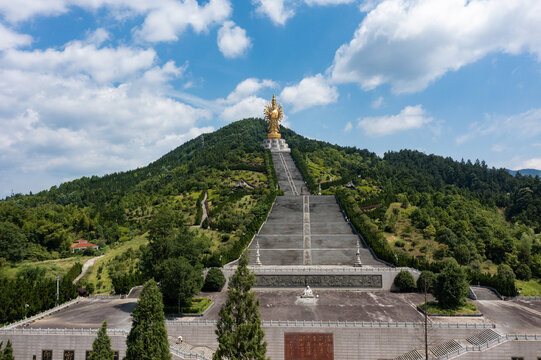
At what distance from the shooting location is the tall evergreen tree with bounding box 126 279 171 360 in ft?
65.0

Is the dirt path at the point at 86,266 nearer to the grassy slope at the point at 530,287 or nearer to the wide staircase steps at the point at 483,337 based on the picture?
the wide staircase steps at the point at 483,337

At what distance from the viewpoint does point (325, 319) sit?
28.3 metres

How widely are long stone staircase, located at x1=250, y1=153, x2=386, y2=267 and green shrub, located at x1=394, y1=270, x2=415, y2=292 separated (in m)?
4.26

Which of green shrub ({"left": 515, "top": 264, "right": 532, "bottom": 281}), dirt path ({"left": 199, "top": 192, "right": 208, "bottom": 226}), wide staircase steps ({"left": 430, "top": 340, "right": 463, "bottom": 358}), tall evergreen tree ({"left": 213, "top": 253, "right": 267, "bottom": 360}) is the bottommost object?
wide staircase steps ({"left": 430, "top": 340, "right": 463, "bottom": 358})

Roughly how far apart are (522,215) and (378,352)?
68087mm

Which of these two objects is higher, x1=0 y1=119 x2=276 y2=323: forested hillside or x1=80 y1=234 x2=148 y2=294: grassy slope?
x1=0 y1=119 x2=276 y2=323: forested hillside

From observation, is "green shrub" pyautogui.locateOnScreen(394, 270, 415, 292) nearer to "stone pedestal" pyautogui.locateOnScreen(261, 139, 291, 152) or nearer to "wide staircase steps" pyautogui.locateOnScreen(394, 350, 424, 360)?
"wide staircase steps" pyautogui.locateOnScreen(394, 350, 424, 360)

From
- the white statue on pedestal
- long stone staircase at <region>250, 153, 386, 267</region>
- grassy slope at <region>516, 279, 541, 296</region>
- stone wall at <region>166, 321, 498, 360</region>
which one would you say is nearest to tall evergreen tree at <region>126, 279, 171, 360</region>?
stone wall at <region>166, 321, 498, 360</region>

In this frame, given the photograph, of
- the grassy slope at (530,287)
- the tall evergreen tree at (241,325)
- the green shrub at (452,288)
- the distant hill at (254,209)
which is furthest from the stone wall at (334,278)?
the tall evergreen tree at (241,325)

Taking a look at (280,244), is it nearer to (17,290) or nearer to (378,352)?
(378,352)

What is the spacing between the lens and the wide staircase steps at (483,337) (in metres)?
24.7

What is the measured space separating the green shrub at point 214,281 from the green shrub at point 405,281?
1753 cm

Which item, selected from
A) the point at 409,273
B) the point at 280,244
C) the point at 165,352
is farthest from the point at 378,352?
the point at 280,244

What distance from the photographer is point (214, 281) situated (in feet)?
120
